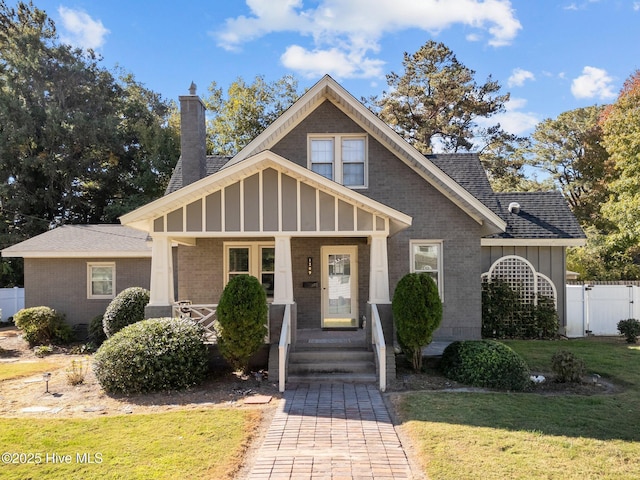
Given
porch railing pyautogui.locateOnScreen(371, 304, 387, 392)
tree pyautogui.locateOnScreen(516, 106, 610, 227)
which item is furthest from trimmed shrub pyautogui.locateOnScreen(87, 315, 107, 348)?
tree pyautogui.locateOnScreen(516, 106, 610, 227)

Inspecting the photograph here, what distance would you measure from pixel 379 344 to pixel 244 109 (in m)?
28.4

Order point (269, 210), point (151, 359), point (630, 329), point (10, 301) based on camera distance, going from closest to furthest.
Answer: point (151, 359) → point (269, 210) → point (630, 329) → point (10, 301)

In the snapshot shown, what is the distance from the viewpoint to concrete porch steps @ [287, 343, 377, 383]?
364 inches

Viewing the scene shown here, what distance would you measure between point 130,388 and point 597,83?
3661 cm

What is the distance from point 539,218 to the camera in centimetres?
1576

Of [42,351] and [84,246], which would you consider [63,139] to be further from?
[42,351]

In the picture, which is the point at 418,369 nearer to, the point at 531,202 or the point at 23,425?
the point at 23,425

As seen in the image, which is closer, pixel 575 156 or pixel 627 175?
pixel 627 175

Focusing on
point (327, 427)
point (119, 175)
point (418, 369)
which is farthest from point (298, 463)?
point (119, 175)

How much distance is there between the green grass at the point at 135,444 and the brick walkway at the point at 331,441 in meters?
0.45

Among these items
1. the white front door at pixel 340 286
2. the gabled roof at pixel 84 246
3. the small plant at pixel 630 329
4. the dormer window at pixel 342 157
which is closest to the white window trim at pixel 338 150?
the dormer window at pixel 342 157

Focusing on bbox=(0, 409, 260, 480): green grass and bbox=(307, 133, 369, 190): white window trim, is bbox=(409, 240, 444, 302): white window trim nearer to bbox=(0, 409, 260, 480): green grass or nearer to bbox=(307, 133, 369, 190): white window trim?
bbox=(307, 133, 369, 190): white window trim

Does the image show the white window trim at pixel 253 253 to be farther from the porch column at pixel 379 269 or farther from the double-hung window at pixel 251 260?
the porch column at pixel 379 269

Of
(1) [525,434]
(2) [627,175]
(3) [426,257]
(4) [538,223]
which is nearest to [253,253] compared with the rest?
(3) [426,257]
